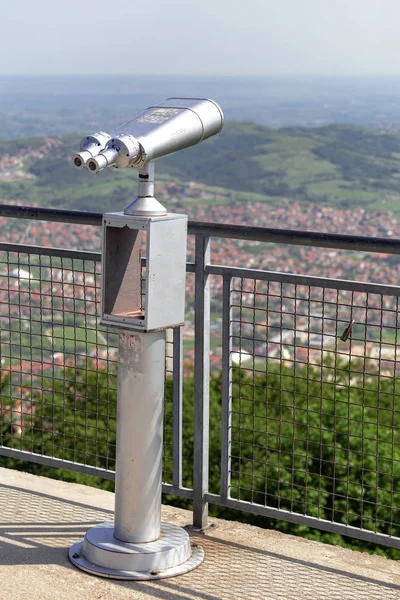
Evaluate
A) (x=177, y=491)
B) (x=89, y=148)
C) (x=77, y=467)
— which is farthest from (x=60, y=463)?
(x=89, y=148)

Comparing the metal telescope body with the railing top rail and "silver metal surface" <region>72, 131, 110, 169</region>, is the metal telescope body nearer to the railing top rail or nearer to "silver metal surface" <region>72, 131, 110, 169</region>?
"silver metal surface" <region>72, 131, 110, 169</region>

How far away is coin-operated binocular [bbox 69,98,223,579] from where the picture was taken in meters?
3.17

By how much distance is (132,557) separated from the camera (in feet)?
11.2

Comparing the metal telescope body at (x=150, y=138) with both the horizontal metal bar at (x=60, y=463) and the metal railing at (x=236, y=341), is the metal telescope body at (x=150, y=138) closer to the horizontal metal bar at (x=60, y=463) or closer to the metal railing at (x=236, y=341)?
the metal railing at (x=236, y=341)

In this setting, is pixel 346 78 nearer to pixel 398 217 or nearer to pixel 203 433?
pixel 398 217

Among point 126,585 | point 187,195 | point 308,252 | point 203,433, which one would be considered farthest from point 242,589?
point 187,195

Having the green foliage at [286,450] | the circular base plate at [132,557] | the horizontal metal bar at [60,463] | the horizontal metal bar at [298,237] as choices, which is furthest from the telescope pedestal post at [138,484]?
the green foliage at [286,450]

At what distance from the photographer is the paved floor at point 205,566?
3.33m

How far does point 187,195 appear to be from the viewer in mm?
56281

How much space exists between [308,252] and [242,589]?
155 ft

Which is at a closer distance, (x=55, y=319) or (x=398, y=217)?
(x=55, y=319)

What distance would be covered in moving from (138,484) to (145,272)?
0.81 m

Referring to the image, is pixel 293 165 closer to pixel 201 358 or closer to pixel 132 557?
pixel 201 358

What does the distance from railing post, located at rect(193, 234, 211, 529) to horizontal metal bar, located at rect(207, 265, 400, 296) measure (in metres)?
0.06
